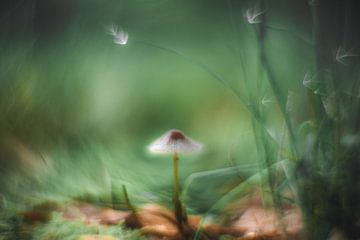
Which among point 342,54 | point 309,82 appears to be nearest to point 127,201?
point 309,82

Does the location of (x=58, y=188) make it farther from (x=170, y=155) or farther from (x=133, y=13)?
(x=133, y=13)

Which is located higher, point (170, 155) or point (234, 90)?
point (234, 90)

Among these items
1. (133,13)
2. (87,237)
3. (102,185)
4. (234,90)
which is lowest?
(87,237)

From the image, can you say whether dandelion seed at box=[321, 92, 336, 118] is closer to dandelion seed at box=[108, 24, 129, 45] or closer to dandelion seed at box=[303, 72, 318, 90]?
dandelion seed at box=[303, 72, 318, 90]

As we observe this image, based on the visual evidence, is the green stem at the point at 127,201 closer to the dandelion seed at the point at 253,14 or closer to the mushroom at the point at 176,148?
the mushroom at the point at 176,148

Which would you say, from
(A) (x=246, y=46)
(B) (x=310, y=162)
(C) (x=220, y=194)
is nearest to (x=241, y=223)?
(C) (x=220, y=194)
